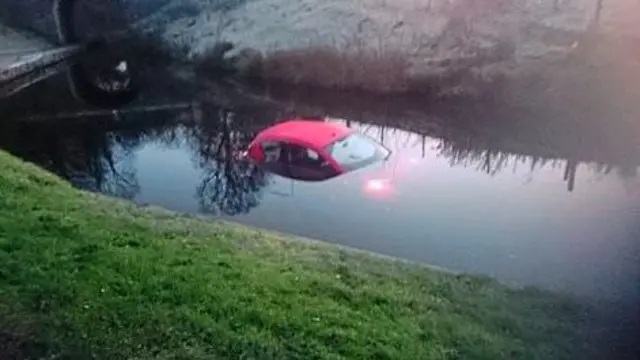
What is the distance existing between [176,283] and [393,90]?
56.1 ft

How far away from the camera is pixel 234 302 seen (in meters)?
9.74

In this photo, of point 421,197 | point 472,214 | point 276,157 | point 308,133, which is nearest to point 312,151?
point 308,133

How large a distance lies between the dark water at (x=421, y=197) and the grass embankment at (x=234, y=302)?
8.30ft

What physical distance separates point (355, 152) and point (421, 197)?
188 centimetres

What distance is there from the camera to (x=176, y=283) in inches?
401

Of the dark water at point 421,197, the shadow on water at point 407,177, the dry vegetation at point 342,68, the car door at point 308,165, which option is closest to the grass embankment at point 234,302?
the shadow on water at point 407,177

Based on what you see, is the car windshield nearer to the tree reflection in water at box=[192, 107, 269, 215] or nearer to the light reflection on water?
the light reflection on water

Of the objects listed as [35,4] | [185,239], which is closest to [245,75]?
[35,4]

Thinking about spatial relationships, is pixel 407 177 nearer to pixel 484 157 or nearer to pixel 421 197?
pixel 421 197

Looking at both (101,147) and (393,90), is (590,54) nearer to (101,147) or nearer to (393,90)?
(393,90)

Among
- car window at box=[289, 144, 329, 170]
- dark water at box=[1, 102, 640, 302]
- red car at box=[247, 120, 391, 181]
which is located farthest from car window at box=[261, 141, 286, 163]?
dark water at box=[1, 102, 640, 302]

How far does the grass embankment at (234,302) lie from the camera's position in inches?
349

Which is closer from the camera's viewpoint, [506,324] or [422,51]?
[506,324]

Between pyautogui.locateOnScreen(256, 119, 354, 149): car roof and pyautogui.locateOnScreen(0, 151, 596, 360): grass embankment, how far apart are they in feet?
18.4
